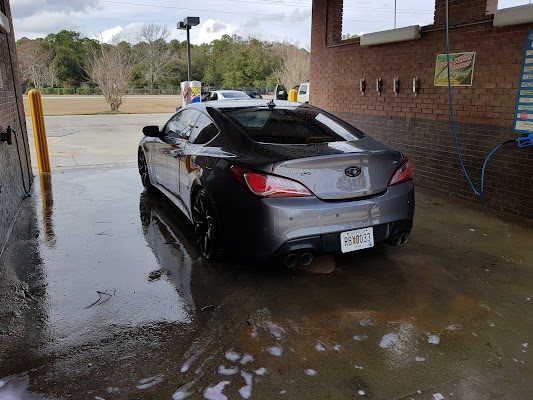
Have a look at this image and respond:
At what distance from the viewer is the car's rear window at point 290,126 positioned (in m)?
3.86

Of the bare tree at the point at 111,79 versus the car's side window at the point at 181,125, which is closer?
the car's side window at the point at 181,125

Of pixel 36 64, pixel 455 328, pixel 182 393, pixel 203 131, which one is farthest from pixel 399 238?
pixel 36 64

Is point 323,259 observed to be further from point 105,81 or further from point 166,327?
point 105,81

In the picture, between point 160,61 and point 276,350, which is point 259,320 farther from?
point 160,61

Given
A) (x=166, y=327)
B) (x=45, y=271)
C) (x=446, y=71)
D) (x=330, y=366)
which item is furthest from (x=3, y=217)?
(x=446, y=71)

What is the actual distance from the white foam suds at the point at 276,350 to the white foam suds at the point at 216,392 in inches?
14.9

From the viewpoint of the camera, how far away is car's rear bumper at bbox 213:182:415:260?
3.34 metres

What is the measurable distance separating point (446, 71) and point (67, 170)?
259 inches

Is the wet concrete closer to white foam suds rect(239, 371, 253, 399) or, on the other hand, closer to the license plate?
white foam suds rect(239, 371, 253, 399)

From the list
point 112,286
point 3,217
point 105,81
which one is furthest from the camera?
point 105,81

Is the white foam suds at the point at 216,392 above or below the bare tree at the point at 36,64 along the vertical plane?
below

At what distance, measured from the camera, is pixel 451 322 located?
10.3 ft

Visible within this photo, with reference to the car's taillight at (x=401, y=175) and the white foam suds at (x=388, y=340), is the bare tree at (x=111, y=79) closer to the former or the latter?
the car's taillight at (x=401, y=175)

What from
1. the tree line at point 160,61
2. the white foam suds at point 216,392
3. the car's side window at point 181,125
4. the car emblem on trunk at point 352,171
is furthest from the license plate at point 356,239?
the tree line at point 160,61
